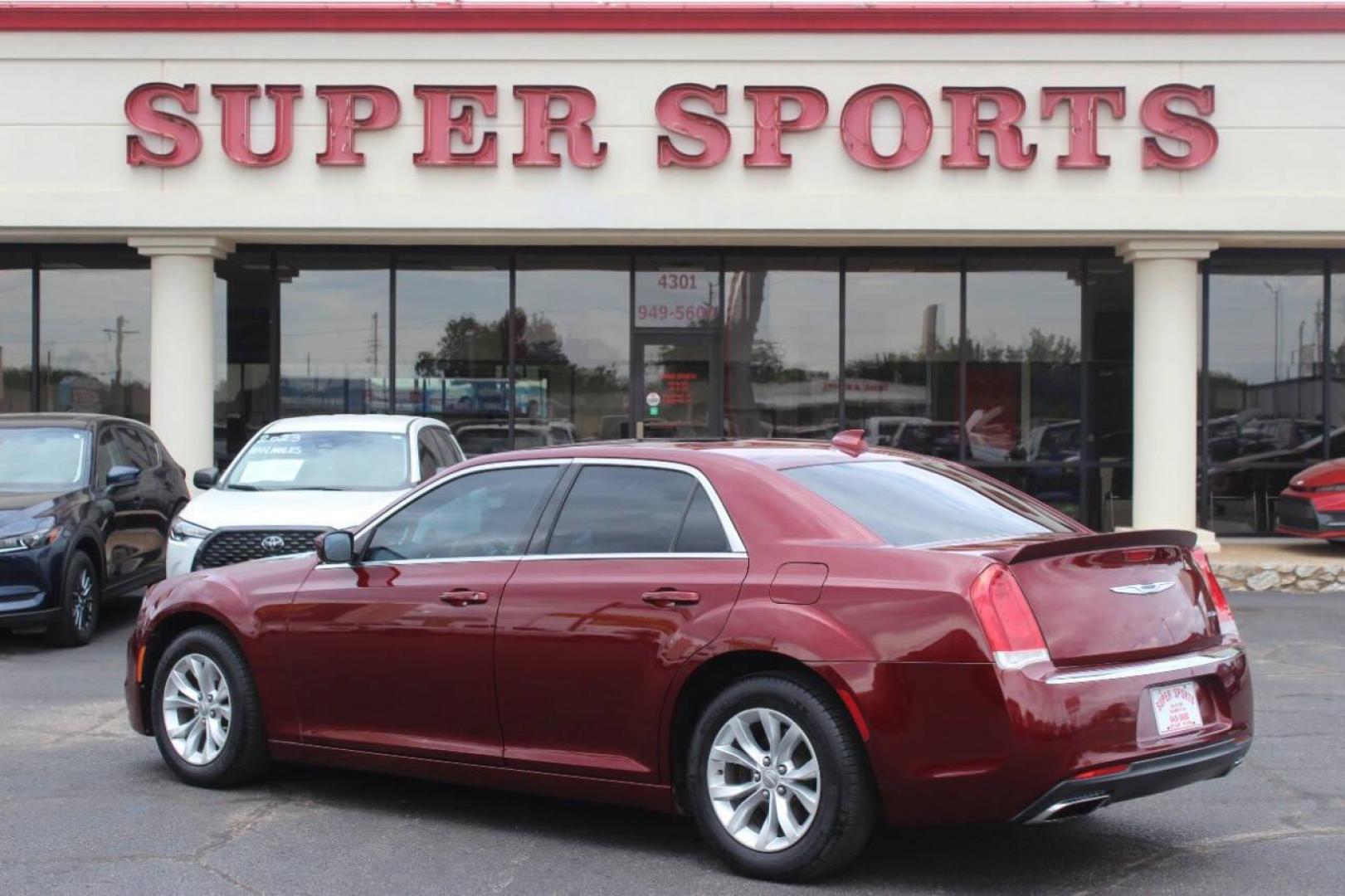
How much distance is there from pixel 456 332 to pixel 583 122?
11.3ft

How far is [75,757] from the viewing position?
291 inches

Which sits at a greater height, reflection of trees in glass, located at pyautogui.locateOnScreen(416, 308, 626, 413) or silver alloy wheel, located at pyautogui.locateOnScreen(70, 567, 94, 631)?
reflection of trees in glass, located at pyautogui.locateOnScreen(416, 308, 626, 413)

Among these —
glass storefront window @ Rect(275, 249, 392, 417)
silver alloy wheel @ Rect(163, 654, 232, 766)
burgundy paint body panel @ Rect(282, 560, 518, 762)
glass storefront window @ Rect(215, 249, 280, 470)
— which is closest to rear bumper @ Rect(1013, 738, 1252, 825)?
burgundy paint body panel @ Rect(282, 560, 518, 762)

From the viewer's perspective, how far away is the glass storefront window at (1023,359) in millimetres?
18281

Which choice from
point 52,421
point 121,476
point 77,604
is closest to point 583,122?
point 52,421

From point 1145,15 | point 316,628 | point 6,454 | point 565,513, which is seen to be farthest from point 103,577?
point 1145,15

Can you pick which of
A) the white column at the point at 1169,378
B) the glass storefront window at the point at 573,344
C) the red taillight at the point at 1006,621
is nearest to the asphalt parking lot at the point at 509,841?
the red taillight at the point at 1006,621

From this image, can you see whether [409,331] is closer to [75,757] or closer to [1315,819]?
[75,757]

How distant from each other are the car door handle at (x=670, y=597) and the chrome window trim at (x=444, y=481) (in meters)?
0.84

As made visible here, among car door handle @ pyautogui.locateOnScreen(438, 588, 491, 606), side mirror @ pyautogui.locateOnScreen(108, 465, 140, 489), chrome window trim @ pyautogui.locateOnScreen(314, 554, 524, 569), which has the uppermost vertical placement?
side mirror @ pyautogui.locateOnScreen(108, 465, 140, 489)

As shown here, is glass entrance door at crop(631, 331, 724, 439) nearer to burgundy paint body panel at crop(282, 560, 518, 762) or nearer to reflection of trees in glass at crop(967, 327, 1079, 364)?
reflection of trees in glass at crop(967, 327, 1079, 364)

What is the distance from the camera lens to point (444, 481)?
20.8 ft

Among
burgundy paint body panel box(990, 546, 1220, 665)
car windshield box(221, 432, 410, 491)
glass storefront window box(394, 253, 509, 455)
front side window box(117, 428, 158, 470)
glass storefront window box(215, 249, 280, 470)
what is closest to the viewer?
→ burgundy paint body panel box(990, 546, 1220, 665)

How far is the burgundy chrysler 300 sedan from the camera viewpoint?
485cm
